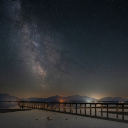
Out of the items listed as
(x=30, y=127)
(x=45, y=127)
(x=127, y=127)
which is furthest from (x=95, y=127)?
(x=30, y=127)

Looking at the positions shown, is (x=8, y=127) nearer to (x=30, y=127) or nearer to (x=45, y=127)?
(x=30, y=127)

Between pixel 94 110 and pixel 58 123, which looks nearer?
pixel 58 123

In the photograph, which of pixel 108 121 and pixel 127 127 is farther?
pixel 108 121

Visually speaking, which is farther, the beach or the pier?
the pier

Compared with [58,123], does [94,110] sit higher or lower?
lower

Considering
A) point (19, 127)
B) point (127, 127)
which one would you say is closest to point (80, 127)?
point (127, 127)

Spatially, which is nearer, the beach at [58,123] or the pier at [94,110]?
the beach at [58,123]

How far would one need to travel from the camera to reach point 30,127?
54.3 feet

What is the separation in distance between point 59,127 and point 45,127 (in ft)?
6.23

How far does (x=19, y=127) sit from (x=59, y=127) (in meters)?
5.32

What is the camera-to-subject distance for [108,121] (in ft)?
65.5

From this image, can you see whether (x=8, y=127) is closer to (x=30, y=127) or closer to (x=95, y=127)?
(x=30, y=127)

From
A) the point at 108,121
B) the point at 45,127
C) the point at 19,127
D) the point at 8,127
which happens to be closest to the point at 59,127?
the point at 45,127

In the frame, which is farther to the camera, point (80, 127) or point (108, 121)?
point (108, 121)
